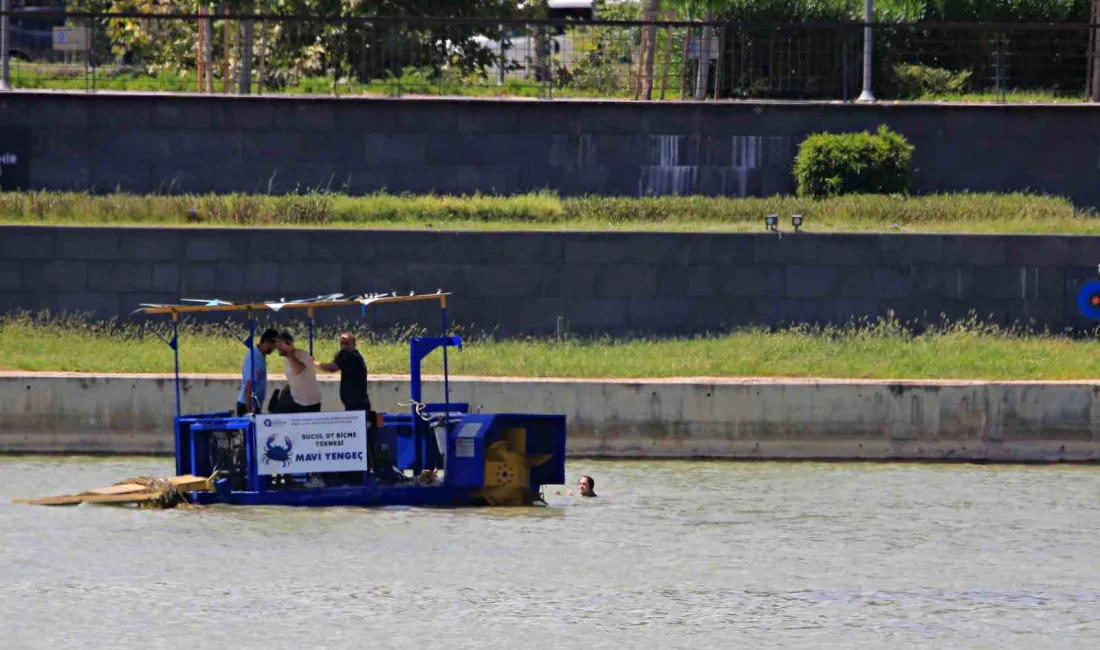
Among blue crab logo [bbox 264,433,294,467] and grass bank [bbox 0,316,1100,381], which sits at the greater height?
grass bank [bbox 0,316,1100,381]

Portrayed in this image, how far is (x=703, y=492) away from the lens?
67.6 ft

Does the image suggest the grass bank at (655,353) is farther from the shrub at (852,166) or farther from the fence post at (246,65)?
the fence post at (246,65)

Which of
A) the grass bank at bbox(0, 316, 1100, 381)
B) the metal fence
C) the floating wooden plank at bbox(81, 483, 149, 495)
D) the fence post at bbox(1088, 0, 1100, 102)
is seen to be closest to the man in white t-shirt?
the floating wooden plank at bbox(81, 483, 149, 495)

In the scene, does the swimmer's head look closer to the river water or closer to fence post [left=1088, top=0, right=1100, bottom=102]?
the river water

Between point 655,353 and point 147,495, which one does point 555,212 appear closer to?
point 655,353

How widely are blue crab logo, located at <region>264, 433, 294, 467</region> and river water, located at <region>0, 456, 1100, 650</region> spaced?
51 centimetres

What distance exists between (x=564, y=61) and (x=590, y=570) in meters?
17.2

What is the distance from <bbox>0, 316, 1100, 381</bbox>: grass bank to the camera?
24.4 metres

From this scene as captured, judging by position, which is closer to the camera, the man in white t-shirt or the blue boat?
the blue boat

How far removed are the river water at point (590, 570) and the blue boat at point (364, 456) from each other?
286mm

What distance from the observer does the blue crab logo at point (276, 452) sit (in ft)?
62.8

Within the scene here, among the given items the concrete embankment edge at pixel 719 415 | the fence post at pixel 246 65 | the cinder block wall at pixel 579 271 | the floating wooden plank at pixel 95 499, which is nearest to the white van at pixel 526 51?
the fence post at pixel 246 65

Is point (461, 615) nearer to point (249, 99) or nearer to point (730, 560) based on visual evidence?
point (730, 560)

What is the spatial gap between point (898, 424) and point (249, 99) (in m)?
12.8
